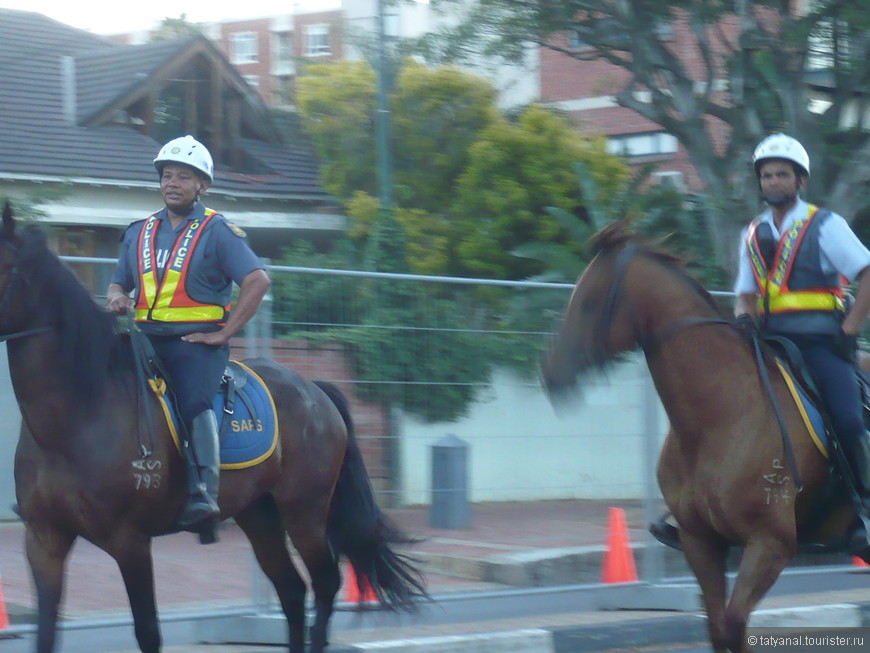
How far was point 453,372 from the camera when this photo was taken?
846 centimetres

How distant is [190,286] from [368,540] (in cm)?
173

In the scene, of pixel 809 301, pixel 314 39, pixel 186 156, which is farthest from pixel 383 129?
pixel 314 39

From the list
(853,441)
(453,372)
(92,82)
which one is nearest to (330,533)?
(453,372)

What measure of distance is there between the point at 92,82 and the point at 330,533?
1753 cm

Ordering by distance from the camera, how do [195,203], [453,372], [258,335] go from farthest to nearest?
1. [453,372]
2. [258,335]
3. [195,203]

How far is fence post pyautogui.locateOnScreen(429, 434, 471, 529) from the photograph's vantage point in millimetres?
8211

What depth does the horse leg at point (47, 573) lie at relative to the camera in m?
5.60

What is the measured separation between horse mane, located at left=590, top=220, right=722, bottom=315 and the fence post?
8.58 feet

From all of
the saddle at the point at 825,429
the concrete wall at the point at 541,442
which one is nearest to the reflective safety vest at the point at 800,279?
the saddle at the point at 825,429

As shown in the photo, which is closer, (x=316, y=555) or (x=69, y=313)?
(x=69, y=313)

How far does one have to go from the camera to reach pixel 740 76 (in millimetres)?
16609

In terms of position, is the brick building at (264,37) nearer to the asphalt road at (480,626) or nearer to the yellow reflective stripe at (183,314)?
the asphalt road at (480,626)

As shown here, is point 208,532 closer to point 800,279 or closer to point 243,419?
point 243,419

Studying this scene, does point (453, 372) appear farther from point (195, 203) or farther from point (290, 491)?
point (195, 203)
